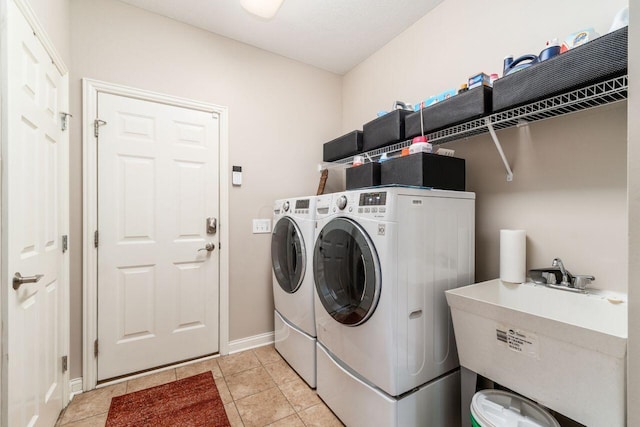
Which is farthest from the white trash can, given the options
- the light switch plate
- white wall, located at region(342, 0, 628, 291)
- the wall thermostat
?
the wall thermostat

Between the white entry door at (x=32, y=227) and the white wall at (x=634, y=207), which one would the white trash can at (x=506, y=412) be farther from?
the white entry door at (x=32, y=227)

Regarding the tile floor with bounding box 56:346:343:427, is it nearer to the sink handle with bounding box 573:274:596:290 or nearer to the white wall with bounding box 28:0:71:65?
the sink handle with bounding box 573:274:596:290

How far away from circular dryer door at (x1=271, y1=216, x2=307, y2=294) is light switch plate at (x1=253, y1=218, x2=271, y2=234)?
24 centimetres

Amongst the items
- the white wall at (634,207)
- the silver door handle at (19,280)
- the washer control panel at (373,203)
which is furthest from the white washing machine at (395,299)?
the silver door handle at (19,280)

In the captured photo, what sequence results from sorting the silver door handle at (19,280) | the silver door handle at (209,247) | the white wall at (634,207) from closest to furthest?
1. the white wall at (634,207)
2. the silver door handle at (19,280)
3. the silver door handle at (209,247)

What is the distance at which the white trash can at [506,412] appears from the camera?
968 millimetres

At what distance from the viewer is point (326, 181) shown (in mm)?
2742

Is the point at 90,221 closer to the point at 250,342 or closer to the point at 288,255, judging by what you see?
the point at 288,255

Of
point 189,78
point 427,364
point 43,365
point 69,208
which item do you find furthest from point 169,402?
point 189,78

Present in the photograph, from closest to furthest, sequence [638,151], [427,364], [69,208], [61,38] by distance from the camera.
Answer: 1. [638,151]
2. [427,364]
3. [61,38]
4. [69,208]

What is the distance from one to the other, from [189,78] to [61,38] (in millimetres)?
730

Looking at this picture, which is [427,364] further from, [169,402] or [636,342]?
[169,402]

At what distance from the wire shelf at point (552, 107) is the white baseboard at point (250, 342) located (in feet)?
6.95

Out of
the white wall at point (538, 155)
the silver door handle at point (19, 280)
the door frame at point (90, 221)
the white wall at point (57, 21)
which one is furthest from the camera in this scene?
the door frame at point (90, 221)
